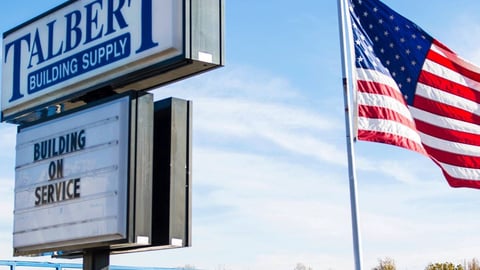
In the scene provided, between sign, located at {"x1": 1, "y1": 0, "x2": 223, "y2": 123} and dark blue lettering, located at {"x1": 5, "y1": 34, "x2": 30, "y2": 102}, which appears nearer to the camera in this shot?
sign, located at {"x1": 1, "y1": 0, "x2": 223, "y2": 123}

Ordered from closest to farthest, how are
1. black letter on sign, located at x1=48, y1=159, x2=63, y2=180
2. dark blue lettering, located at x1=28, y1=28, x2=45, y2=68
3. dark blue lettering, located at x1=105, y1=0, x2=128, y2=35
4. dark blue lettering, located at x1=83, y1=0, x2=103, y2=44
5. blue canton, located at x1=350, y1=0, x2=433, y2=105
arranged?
1. dark blue lettering, located at x1=105, y1=0, x2=128, y2=35
2. black letter on sign, located at x1=48, y1=159, x2=63, y2=180
3. dark blue lettering, located at x1=83, y1=0, x2=103, y2=44
4. dark blue lettering, located at x1=28, y1=28, x2=45, y2=68
5. blue canton, located at x1=350, y1=0, x2=433, y2=105

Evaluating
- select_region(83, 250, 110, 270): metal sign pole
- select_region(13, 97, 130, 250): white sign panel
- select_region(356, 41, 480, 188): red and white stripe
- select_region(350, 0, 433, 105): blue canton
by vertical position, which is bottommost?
select_region(83, 250, 110, 270): metal sign pole

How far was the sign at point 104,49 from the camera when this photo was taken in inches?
362

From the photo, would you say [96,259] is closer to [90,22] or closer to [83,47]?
[83,47]

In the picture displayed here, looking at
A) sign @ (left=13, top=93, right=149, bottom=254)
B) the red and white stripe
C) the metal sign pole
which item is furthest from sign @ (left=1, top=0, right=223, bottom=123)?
the red and white stripe

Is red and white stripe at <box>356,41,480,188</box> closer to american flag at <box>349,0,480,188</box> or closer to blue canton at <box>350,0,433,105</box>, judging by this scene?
american flag at <box>349,0,480,188</box>

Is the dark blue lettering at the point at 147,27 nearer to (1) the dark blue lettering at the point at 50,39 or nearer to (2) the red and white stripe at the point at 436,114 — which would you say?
(1) the dark blue lettering at the point at 50,39

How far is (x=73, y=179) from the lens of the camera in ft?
31.7

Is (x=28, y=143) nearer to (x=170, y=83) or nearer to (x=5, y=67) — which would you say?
(x=5, y=67)

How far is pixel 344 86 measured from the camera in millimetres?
12266

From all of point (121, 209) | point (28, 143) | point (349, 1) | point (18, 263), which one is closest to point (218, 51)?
point (121, 209)

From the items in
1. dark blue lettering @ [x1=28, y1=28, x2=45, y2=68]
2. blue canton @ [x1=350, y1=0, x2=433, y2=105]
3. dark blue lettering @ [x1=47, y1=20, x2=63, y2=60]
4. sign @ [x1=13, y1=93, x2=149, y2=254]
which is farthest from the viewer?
blue canton @ [x1=350, y1=0, x2=433, y2=105]

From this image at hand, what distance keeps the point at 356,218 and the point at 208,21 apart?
3727mm

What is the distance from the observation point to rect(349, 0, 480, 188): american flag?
12734 millimetres
